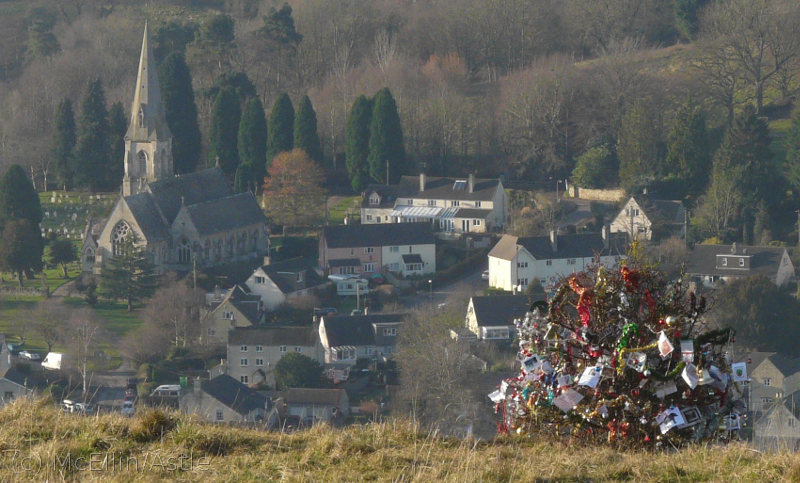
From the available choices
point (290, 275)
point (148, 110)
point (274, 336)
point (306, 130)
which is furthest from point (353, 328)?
point (148, 110)

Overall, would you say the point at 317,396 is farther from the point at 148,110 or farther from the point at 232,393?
the point at 148,110

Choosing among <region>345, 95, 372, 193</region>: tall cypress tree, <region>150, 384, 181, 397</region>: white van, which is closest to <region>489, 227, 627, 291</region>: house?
<region>345, 95, 372, 193</region>: tall cypress tree

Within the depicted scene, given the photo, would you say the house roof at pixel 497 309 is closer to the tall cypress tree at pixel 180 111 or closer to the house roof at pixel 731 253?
the house roof at pixel 731 253

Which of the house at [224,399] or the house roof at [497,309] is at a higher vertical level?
the house roof at [497,309]

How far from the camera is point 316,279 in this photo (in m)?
38.8

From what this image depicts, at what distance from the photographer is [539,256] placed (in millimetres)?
38562

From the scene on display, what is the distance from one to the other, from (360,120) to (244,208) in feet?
20.3

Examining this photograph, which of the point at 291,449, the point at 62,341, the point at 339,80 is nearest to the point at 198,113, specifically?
the point at 339,80

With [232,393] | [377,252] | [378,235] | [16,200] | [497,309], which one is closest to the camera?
[232,393]

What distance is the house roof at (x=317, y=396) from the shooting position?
93.2ft

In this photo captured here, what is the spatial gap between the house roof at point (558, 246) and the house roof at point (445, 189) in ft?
17.3

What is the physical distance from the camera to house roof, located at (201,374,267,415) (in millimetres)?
27391

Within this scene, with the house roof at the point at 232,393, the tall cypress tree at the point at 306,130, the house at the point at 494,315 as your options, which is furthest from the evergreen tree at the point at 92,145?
the house roof at the point at 232,393

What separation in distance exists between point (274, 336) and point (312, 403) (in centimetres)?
506
